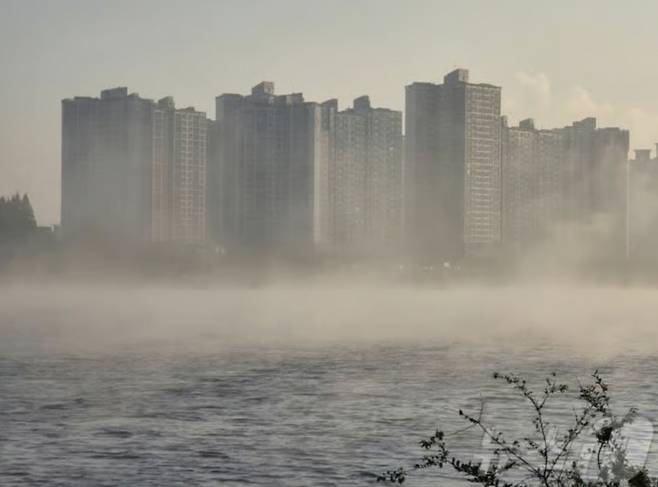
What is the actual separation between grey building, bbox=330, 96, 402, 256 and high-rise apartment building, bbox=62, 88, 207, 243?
1608 cm

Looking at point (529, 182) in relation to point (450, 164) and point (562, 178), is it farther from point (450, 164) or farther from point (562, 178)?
point (450, 164)

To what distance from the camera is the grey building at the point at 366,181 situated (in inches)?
5974

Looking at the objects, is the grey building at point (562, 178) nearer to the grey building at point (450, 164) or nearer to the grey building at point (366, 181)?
the grey building at point (450, 164)

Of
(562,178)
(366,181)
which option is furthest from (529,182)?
(366,181)

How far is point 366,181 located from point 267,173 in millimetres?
16043

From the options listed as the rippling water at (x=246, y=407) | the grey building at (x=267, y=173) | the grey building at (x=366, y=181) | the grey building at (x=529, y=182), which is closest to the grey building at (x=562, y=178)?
the grey building at (x=529, y=182)

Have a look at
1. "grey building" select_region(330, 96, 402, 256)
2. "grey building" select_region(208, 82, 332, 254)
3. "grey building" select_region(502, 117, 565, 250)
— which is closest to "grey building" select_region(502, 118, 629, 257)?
"grey building" select_region(502, 117, 565, 250)

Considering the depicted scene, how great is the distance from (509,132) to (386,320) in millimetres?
34182

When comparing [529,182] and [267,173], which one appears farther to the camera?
[529,182]

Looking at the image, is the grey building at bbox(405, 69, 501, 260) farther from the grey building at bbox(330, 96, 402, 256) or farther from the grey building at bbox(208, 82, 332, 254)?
the grey building at bbox(208, 82, 332, 254)

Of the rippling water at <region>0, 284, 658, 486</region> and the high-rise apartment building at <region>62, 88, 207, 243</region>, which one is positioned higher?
the high-rise apartment building at <region>62, 88, 207, 243</region>

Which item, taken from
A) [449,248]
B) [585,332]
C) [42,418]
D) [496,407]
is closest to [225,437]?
[42,418]

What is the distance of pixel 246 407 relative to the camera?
44.8 metres

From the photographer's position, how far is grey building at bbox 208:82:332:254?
474 feet
